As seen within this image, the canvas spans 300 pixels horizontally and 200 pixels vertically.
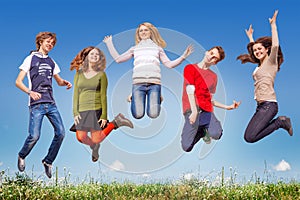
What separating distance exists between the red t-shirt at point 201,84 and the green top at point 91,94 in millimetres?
1382

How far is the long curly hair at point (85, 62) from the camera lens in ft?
28.3

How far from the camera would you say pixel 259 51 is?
9336 mm

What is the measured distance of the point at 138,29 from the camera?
27.7 feet

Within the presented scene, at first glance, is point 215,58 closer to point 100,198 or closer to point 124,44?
point 124,44

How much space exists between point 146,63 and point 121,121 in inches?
41.4

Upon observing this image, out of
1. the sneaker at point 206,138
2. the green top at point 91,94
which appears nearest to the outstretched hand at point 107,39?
the green top at point 91,94

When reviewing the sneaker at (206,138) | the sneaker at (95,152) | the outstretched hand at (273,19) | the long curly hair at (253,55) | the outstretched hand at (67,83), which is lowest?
the sneaker at (95,152)

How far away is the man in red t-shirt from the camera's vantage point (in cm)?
857

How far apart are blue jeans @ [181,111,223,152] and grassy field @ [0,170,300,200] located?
71 cm

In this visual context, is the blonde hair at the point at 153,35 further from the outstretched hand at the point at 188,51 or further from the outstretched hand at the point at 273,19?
the outstretched hand at the point at 273,19

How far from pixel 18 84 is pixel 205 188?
146 inches

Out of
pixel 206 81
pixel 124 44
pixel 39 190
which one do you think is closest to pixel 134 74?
pixel 124 44

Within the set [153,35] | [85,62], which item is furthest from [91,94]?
[153,35]

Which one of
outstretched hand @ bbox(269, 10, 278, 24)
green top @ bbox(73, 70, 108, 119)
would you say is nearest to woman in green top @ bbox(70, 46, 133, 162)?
green top @ bbox(73, 70, 108, 119)
